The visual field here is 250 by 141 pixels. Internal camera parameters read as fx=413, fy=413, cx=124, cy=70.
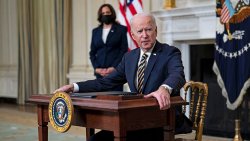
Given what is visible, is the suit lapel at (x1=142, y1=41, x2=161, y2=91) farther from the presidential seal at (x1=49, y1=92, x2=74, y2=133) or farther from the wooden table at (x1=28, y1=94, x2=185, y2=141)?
the presidential seal at (x1=49, y1=92, x2=74, y2=133)

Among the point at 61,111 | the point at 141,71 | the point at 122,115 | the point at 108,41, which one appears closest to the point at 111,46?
the point at 108,41

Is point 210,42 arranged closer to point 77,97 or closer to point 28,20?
point 77,97

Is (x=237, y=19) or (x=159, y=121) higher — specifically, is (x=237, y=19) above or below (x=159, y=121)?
above

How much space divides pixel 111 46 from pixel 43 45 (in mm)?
4143

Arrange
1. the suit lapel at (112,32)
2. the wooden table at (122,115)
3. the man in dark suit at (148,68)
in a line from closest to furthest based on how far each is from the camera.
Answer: the wooden table at (122,115) < the man in dark suit at (148,68) < the suit lapel at (112,32)

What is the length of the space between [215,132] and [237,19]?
1.75 m

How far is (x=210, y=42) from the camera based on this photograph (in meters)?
6.05

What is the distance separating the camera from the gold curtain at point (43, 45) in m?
8.73

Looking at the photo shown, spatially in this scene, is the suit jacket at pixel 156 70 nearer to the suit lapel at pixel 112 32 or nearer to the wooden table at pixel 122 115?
the wooden table at pixel 122 115

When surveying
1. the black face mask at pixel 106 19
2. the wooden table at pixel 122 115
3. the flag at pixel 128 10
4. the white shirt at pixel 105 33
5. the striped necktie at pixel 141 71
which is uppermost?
the flag at pixel 128 10

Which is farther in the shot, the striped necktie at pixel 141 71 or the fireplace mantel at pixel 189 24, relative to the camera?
the fireplace mantel at pixel 189 24

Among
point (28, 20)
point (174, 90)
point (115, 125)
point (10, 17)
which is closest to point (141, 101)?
point (115, 125)

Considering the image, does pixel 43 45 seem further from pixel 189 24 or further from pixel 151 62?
pixel 151 62

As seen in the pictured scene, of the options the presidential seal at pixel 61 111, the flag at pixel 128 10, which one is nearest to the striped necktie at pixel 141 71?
the presidential seal at pixel 61 111
